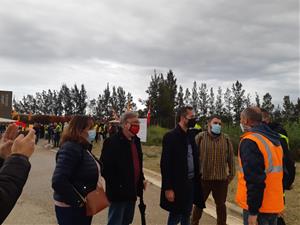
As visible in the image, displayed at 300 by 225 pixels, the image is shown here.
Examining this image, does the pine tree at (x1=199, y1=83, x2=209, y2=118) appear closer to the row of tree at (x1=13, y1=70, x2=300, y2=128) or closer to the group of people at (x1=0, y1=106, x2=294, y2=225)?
the row of tree at (x1=13, y1=70, x2=300, y2=128)

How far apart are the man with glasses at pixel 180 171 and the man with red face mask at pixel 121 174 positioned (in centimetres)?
44

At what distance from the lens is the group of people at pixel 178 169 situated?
4141 millimetres

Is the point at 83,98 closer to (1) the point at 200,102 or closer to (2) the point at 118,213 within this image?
(1) the point at 200,102

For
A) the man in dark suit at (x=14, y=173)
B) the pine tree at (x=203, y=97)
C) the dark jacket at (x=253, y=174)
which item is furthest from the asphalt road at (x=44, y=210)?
the pine tree at (x=203, y=97)

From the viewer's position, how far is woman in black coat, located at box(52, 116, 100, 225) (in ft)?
13.4

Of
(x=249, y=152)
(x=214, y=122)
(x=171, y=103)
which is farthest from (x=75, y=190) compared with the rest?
(x=171, y=103)

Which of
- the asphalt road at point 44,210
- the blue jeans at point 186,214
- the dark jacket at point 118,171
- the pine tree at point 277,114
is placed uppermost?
the pine tree at point 277,114

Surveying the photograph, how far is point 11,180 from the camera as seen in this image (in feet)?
6.86

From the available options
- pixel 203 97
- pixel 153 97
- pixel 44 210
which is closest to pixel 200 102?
pixel 203 97

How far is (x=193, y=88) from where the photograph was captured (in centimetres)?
8900

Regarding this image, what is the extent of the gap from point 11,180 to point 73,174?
6.86 feet

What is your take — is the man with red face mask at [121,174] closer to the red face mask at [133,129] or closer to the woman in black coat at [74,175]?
the red face mask at [133,129]

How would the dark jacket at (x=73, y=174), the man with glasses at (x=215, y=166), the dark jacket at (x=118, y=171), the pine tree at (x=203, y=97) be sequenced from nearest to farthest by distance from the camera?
the dark jacket at (x=73, y=174)
the dark jacket at (x=118, y=171)
the man with glasses at (x=215, y=166)
the pine tree at (x=203, y=97)

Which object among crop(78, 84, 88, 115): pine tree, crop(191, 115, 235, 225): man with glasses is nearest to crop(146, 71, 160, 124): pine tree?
crop(191, 115, 235, 225): man with glasses
